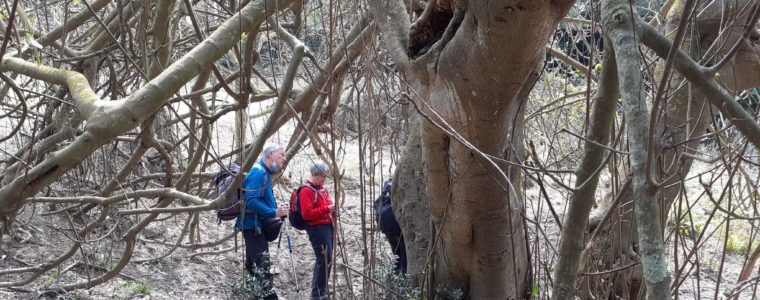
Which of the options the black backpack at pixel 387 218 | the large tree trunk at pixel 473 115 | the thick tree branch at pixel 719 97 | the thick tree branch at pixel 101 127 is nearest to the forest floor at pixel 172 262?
the black backpack at pixel 387 218

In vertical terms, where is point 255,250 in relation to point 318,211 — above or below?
below

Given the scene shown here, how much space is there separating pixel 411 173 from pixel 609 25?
11.0 feet

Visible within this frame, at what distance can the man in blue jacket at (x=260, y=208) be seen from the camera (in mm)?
5855

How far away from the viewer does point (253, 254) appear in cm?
633

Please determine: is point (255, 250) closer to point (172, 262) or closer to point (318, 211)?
point (318, 211)

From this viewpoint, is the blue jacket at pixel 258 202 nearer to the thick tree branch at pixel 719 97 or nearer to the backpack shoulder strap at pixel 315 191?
the backpack shoulder strap at pixel 315 191

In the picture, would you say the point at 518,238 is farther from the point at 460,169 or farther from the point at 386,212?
the point at 386,212

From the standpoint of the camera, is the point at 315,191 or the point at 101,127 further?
the point at 315,191

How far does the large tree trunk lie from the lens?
2.87m

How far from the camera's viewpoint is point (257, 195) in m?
5.87

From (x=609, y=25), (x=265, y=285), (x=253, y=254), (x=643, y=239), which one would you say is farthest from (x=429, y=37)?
(x=253, y=254)

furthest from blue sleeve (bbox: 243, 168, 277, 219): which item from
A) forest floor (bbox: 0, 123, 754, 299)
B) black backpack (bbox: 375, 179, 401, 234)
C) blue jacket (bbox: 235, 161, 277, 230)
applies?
black backpack (bbox: 375, 179, 401, 234)

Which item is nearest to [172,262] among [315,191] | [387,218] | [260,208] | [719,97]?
[260,208]

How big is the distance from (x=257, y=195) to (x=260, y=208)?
0.33m
